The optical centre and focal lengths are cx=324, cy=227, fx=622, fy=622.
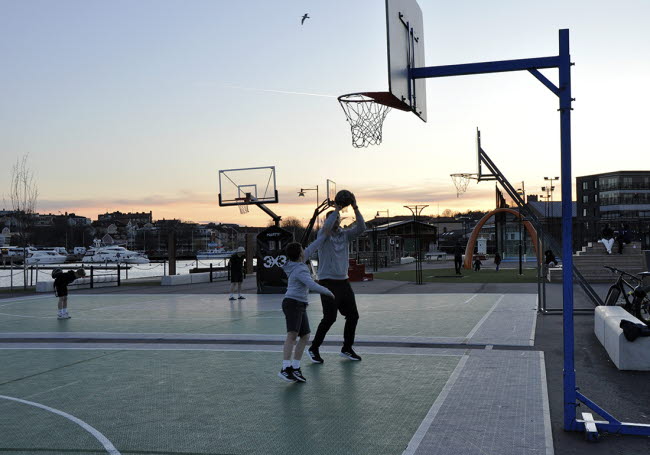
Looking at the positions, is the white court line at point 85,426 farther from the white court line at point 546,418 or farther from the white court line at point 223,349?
the white court line at point 546,418

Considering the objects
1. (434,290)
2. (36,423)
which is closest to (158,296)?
(434,290)

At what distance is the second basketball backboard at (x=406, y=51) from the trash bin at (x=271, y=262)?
1512 centimetres

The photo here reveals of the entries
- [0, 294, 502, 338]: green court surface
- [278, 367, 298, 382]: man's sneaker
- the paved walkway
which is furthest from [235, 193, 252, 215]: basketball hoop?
[278, 367, 298, 382]: man's sneaker

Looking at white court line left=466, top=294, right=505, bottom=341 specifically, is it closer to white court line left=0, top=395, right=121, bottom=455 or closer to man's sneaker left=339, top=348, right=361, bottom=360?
man's sneaker left=339, top=348, right=361, bottom=360

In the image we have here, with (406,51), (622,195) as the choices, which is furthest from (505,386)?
(622,195)

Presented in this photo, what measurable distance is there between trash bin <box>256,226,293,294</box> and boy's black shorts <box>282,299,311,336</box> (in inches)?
596

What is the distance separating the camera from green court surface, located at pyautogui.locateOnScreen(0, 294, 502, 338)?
41.9 feet

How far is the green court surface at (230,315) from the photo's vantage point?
12758mm

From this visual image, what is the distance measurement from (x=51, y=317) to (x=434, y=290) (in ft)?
43.8

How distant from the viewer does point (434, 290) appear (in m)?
23.4

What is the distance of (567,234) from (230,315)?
11.3 m

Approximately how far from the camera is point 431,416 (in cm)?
598

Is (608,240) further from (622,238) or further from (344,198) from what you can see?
(344,198)

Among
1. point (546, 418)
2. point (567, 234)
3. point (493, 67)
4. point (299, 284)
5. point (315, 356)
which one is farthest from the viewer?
point (315, 356)
